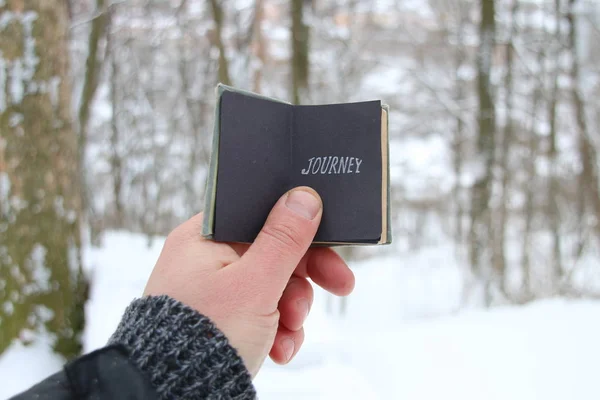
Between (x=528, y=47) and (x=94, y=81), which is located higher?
(x=528, y=47)

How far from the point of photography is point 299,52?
4418mm

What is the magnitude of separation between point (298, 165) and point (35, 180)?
2.00 meters

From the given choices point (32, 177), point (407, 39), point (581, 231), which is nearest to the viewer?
point (32, 177)

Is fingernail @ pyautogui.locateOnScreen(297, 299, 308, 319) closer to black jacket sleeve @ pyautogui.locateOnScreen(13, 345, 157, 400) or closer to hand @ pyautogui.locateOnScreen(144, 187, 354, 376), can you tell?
hand @ pyautogui.locateOnScreen(144, 187, 354, 376)

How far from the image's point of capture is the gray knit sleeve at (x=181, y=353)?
2.51 ft

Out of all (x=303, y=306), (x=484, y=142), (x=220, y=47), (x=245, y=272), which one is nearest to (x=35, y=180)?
(x=303, y=306)

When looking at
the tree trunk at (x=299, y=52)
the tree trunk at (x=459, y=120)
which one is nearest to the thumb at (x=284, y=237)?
the tree trunk at (x=299, y=52)

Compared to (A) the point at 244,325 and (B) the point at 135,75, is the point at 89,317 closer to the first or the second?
(A) the point at 244,325

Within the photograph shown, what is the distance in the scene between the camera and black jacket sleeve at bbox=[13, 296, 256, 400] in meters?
0.72

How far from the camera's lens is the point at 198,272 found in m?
0.91

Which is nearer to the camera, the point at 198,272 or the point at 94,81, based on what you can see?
the point at 198,272

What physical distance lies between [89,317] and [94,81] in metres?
4.78

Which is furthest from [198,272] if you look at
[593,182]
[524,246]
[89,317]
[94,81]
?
[524,246]

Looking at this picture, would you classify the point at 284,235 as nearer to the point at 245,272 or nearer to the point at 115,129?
the point at 245,272
